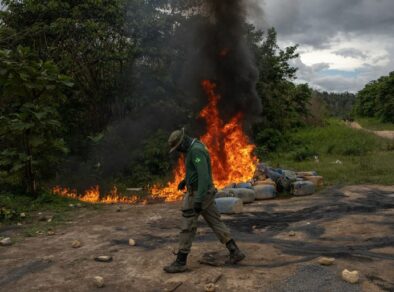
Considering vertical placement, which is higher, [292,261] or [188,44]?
[188,44]

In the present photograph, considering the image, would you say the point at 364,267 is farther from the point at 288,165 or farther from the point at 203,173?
the point at 288,165

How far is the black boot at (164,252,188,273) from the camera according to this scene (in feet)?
18.8

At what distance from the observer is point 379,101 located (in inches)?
1741

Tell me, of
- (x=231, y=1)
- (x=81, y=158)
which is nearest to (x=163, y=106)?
(x=81, y=158)

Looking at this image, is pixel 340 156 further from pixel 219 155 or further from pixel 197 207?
pixel 197 207

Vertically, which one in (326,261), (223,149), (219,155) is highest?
(223,149)

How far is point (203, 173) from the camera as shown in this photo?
5.75 meters

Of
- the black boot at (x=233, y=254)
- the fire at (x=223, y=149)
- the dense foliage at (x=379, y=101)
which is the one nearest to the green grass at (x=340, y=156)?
the fire at (x=223, y=149)

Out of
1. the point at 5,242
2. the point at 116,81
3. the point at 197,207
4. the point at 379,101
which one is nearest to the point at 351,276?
the point at 197,207

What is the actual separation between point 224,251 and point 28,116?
22.3ft

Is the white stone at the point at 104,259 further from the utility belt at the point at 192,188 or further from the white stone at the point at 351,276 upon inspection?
the white stone at the point at 351,276

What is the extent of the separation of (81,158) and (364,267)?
471 inches

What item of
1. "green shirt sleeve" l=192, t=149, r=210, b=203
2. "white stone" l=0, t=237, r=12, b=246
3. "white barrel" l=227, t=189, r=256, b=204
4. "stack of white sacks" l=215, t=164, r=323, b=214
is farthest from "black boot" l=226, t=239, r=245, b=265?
"white barrel" l=227, t=189, r=256, b=204

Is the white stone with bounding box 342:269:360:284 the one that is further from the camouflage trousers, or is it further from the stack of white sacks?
the stack of white sacks
